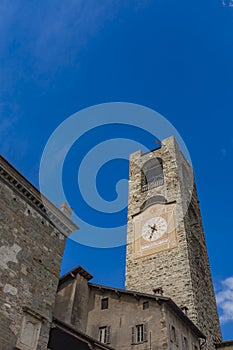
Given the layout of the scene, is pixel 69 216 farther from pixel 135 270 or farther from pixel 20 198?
pixel 135 270

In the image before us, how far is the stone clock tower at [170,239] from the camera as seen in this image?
21969 millimetres

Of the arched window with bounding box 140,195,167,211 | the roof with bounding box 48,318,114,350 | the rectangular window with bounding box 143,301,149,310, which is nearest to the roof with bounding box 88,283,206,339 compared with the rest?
the rectangular window with bounding box 143,301,149,310

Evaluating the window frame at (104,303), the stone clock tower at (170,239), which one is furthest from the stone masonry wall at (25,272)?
the stone clock tower at (170,239)

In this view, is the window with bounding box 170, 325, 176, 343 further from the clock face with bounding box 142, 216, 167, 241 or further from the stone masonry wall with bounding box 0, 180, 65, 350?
the clock face with bounding box 142, 216, 167, 241

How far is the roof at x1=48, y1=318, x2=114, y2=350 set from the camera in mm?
12613

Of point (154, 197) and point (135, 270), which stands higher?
point (154, 197)

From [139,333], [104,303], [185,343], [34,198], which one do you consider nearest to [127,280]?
[104,303]

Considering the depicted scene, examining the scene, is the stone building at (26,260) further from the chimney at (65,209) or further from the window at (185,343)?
the window at (185,343)

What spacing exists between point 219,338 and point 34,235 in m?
15.6

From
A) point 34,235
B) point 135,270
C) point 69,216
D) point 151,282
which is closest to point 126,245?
point 135,270

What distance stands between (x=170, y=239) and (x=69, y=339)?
12.6 metres

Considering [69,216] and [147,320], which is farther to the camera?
[147,320]

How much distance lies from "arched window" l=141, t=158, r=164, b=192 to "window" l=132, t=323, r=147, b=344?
14963 mm

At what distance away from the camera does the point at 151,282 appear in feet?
76.3
